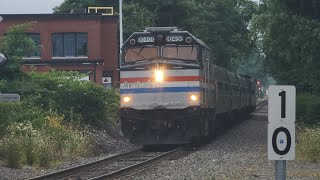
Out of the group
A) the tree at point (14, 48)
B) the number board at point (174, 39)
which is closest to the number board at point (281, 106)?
the number board at point (174, 39)

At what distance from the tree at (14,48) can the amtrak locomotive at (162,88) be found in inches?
178

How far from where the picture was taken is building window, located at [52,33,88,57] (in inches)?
1948

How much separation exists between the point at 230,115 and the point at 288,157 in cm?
2531

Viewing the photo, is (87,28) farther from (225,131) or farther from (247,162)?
(247,162)

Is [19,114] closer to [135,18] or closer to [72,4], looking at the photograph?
[135,18]

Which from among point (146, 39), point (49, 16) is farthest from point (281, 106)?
point (49, 16)

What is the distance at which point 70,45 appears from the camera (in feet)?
163

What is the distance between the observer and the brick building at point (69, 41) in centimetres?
4859

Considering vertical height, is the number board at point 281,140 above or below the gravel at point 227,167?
above

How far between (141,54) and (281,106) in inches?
572

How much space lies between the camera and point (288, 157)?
237 inches

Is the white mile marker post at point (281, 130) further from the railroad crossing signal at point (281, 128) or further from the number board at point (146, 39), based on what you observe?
the number board at point (146, 39)

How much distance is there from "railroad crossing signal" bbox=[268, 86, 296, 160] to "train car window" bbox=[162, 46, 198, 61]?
14.3 m

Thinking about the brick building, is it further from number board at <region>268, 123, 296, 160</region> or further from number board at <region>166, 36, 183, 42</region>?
number board at <region>268, 123, 296, 160</region>
